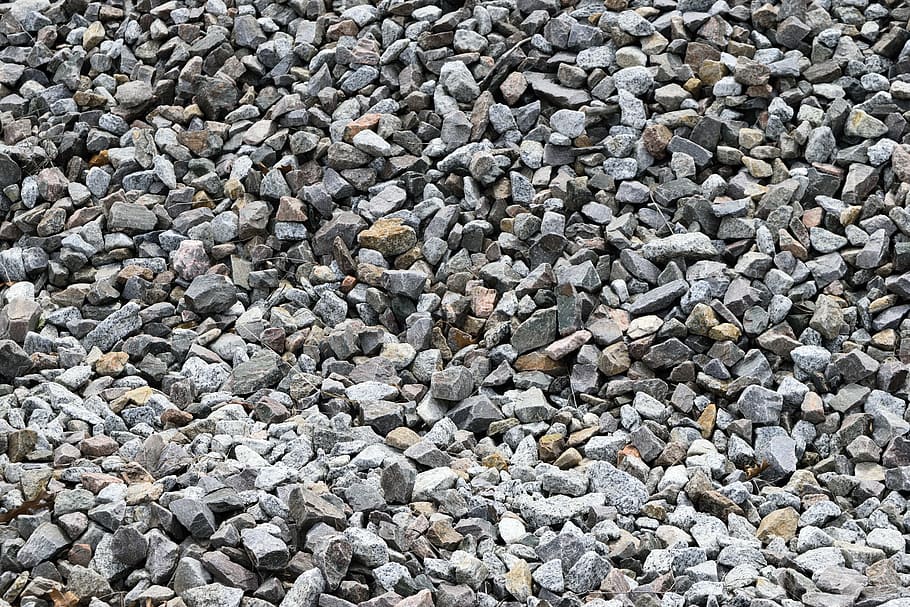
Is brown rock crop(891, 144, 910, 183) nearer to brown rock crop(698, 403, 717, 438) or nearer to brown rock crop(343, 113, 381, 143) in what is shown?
brown rock crop(698, 403, 717, 438)

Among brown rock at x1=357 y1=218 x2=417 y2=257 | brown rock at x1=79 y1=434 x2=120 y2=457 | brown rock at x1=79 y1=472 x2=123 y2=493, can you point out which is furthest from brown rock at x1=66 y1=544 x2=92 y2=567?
brown rock at x1=357 y1=218 x2=417 y2=257

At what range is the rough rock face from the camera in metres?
3.20

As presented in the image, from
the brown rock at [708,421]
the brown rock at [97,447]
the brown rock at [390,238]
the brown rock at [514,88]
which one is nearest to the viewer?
the brown rock at [97,447]

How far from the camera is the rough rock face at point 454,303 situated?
3197 mm

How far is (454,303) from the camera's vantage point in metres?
4.43

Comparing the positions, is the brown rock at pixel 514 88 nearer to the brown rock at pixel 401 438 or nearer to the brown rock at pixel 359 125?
the brown rock at pixel 359 125

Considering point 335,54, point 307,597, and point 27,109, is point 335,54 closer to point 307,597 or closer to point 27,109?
point 27,109

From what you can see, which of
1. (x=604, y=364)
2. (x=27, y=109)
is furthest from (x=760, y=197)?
(x=27, y=109)

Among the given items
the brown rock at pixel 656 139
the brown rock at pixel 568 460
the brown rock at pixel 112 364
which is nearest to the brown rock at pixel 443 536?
the brown rock at pixel 568 460

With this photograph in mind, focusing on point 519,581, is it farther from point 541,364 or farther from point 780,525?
point 541,364

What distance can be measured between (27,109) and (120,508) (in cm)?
309

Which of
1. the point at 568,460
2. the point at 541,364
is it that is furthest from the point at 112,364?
the point at 568,460

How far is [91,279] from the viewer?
4.79 metres

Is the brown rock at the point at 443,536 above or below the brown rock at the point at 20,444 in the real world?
below
